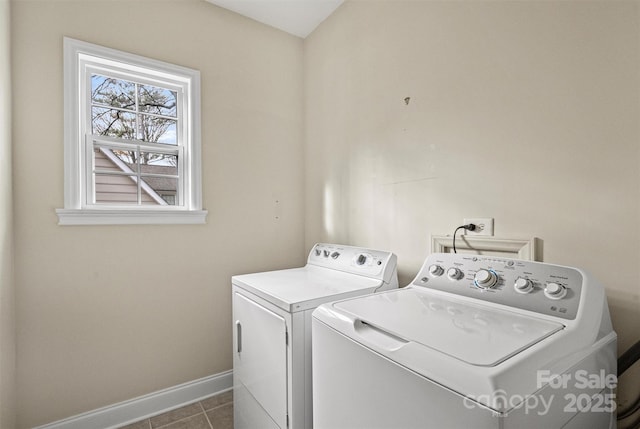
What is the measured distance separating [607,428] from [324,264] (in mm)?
1387

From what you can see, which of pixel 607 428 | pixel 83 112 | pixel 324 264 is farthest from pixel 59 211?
pixel 607 428

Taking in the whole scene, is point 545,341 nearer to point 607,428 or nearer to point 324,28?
point 607,428

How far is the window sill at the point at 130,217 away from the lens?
1.70 meters

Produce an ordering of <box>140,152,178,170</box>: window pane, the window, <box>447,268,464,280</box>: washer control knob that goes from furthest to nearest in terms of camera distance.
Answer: <box>140,152,178,170</box>: window pane, the window, <box>447,268,464,280</box>: washer control knob

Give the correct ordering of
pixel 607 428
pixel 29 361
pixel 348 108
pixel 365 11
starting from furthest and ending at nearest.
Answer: pixel 348 108 < pixel 365 11 < pixel 29 361 < pixel 607 428

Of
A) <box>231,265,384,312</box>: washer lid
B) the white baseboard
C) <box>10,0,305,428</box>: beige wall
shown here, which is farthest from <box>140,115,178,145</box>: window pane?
the white baseboard

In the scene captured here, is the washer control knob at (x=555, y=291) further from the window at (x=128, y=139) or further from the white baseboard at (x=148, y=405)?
the white baseboard at (x=148, y=405)

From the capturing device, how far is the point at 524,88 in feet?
4.12

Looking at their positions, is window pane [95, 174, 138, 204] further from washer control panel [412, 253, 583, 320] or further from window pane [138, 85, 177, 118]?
washer control panel [412, 253, 583, 320]

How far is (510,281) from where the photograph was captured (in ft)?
3.47

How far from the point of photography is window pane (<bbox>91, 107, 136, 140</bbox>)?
1883 mm

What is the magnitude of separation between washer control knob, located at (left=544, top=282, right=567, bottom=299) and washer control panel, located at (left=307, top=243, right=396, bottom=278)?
2.38 feet

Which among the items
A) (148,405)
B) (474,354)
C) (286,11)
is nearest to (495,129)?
(474,354)

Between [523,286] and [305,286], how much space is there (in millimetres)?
930
